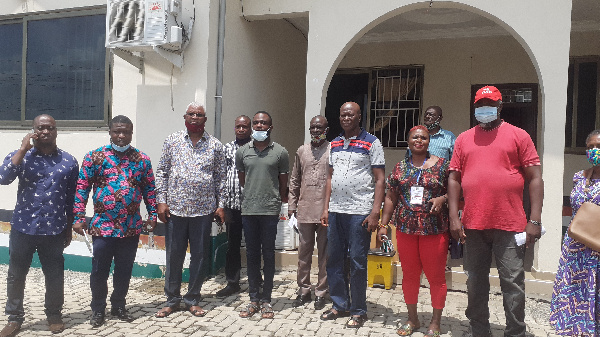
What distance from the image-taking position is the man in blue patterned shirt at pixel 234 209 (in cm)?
477

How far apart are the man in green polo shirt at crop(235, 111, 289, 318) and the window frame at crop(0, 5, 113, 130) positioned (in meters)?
2.54

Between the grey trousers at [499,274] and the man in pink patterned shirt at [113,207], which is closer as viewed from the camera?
the grey trousers at [499,274]

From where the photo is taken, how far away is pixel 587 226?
3.26m

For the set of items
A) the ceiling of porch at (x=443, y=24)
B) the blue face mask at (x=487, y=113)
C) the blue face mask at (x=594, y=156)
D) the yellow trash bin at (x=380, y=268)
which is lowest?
the yellow trash bin at (x=380, y=268)

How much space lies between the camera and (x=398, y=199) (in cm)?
381

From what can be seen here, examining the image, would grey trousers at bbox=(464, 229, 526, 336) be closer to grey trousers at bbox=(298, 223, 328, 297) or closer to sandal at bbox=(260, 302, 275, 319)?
grey trousers at bbox=(298, 223, 328, 297)

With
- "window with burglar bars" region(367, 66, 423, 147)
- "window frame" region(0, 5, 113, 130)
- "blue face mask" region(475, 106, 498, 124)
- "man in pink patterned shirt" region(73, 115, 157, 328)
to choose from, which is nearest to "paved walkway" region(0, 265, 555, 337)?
"man in pink patterned shirt" region(73, 115, 157, 328)

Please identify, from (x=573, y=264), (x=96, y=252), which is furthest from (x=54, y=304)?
(x=573, y=264)

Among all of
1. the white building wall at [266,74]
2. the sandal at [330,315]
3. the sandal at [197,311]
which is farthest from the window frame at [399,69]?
the sandal at [197,311]

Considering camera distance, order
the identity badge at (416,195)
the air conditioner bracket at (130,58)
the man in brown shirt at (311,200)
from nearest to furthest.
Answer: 1. the identity badge at (416,195)
2. the man in brown shirt at (311,200)
3. the air conditioner bracket at (130,58)

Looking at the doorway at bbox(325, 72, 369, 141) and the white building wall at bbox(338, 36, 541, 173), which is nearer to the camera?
the white building wall at bbox(338, 36, 541, 173)

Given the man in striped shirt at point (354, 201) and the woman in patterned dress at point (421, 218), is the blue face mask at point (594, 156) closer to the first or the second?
the woman in patterned dress at point (421, 218)

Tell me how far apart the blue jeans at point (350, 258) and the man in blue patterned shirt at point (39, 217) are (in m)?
2.37

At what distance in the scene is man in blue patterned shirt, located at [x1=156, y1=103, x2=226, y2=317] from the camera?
4.12 meters
